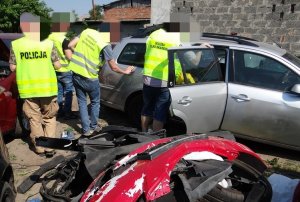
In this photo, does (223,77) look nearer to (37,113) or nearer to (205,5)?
(37,113)

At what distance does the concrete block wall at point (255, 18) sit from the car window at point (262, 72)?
5712 millimetres

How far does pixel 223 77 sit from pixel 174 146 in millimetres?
2963

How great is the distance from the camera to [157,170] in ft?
7.93

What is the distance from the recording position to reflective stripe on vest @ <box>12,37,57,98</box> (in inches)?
202

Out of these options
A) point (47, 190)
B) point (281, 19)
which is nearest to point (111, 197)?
point (47, 190)

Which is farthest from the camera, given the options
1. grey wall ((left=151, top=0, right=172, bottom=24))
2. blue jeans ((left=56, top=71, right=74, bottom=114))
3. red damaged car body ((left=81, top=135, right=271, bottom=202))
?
grey wall ((left=151, top=0, right=172, bottom=24))

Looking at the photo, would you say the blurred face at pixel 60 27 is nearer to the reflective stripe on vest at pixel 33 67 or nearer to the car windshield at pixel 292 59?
the reflective stripe on vest at pixel 33 67

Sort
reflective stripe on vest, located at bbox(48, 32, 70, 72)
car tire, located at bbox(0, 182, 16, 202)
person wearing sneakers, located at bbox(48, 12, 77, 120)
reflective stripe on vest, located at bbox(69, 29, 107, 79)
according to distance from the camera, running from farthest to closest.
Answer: reflective stripe on vest, located at bbox(48, 32, 70, 72) → person wearing sneakers, located at bbox(48, 12, 77, 120) → reflective stripe on vest, located at bbox(69, 29, 107, 79) → car tire, located at bbox(0, 182, 16, 202)

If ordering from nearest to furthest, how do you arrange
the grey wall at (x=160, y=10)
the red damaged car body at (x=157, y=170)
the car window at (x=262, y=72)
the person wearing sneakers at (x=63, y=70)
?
the red damaged car body at (x=157, y=170), the car window at (x=262, y=72), the person wearing sneakers at (x=63, y=70), the grey wall at (x=160, y=10)

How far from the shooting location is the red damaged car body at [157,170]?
2.34m

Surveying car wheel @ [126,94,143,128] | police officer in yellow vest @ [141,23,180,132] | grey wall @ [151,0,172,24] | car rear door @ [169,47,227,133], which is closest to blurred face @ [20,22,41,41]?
police officer in yellow vest @ [141,23,180,132]

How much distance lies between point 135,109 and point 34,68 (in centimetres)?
184

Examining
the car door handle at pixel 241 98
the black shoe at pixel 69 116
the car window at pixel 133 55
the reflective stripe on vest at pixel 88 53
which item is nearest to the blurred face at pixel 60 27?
the reflective stripe on vest at pixel 88 53

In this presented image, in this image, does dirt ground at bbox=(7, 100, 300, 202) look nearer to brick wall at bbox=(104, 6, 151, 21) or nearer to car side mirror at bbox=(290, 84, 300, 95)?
car side mirror at bbox=(290, 84, 300, 95)
